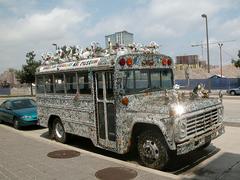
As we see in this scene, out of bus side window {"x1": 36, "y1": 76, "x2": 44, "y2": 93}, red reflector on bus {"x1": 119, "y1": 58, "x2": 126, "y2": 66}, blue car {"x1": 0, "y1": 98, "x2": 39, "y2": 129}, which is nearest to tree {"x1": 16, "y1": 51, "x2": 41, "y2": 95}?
blue car {"x1": 0, "y1": 98, "x2": 39, "y2": 129}

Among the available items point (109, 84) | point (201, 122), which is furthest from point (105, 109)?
point (201, 122)

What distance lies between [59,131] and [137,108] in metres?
4.34

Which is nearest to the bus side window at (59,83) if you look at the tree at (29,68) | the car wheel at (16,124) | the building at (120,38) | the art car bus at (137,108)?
the art car bus at (137,108)

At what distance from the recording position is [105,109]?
26.4 ft

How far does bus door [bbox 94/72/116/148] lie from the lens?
7844 mm

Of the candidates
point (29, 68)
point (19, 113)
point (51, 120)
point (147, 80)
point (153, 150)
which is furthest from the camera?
point (29, 68)

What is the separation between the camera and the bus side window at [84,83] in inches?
343

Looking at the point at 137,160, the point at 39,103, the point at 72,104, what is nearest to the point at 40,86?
the point at 39,103

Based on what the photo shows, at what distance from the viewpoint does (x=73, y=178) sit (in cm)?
664

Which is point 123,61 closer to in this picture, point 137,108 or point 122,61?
point 122,61

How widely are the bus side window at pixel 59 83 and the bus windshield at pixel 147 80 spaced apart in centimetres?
303

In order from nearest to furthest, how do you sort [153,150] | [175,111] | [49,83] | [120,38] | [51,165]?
1. [175,111]
2. [153,150]
3. [51,165]
4. [120,38]
5. [49,83]

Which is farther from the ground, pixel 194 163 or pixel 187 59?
pixel 187 59

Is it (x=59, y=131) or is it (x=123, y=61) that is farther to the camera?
(x=59, y=131)
